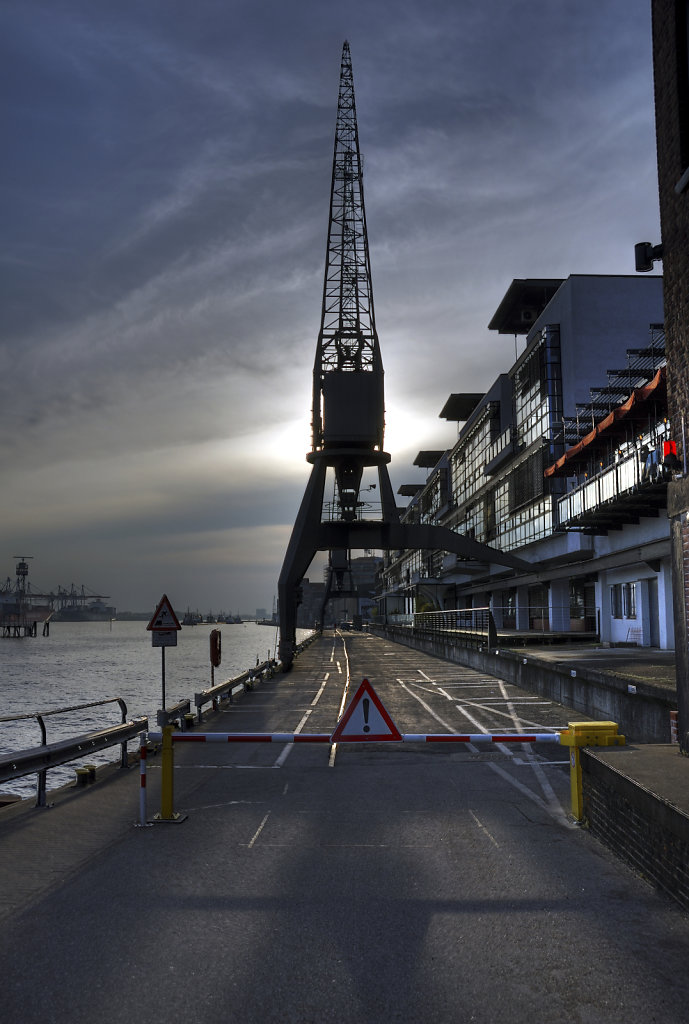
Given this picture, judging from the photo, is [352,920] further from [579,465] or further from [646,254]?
[579,465]

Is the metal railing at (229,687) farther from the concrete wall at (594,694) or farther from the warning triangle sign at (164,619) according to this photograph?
the concrete wall at (594,694)

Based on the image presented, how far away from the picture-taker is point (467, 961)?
17.8ft

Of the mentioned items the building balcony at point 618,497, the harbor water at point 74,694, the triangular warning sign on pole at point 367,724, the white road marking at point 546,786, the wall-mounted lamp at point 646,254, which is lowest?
the harbor water at point 74,694

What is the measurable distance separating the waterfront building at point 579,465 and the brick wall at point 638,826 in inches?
Result: 162

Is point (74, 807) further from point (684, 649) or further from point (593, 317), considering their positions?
point (593, 317)

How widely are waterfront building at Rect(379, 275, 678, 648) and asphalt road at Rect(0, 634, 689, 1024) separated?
17.9 feet

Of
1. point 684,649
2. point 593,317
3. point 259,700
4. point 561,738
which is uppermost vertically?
point 593,317

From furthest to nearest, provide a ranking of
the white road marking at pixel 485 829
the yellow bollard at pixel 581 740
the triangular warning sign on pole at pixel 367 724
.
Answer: the triangular warning sign on pole at pixel 367 724, the yellow bollard at pixel 581 740, the white road marking at pixel 485 829

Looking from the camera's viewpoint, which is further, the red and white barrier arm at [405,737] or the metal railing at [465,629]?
the metal railing at [465,629]

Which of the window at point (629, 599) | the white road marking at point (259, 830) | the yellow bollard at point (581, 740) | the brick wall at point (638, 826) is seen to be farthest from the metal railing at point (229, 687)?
the window at point (629, 599)

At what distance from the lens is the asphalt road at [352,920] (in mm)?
4863

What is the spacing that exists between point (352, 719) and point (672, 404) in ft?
19.0

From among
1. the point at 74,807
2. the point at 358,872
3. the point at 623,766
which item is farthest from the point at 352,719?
the point at 74,807

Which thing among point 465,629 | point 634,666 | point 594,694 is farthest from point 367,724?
point 465,629
